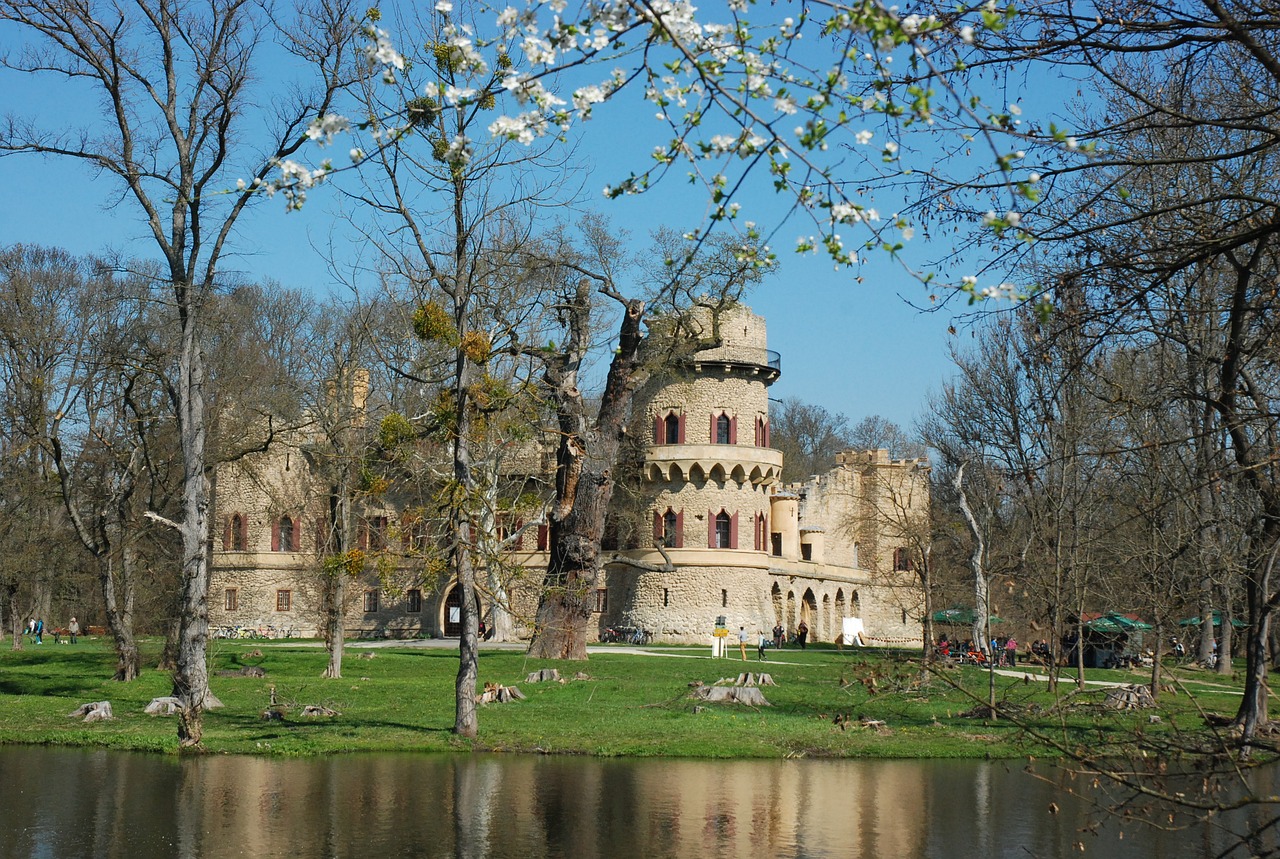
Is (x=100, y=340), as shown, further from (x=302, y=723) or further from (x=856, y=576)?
(x=856, y=576)

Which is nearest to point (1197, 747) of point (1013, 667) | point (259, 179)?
point (259, 179)

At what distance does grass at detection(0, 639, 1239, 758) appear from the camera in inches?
734

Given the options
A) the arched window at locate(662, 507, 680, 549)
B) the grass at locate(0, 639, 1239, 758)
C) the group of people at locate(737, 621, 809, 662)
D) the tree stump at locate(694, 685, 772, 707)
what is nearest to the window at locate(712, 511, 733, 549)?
the arched window at locate(662, 507, 680, 549)

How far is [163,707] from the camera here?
870 inches

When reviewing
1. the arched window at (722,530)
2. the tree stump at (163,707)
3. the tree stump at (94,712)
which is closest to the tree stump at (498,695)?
the tree stump at (163,707)

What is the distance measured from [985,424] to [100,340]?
28464 mm

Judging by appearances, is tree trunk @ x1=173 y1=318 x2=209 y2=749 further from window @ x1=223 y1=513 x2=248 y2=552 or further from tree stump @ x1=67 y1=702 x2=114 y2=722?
window @ x1=223 y1=513 x2=248 y2=552

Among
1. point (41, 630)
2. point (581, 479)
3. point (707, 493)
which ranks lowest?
point (41, 630)

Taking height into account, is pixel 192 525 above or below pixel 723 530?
below

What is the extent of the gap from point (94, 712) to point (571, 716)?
791cm

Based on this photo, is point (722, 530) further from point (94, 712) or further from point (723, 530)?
point (94, 712)

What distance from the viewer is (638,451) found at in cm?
5034

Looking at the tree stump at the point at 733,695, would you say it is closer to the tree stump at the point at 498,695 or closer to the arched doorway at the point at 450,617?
the tree stump at the point at 498,695

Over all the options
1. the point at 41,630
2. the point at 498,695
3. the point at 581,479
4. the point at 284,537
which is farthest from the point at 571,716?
the point at 41,630
